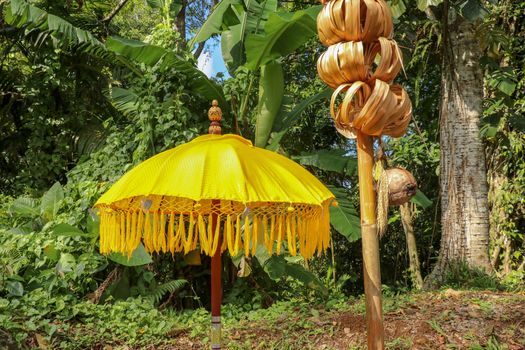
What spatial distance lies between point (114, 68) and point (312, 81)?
333cm

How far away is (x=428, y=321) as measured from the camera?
14.0 feet

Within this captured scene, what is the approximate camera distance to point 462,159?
5.96 metres

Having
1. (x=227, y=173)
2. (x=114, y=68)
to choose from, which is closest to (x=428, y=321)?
(x=227, y=173)

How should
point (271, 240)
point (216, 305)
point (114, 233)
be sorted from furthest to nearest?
point (216, 305) → point (114, 233) → point (271, 240)

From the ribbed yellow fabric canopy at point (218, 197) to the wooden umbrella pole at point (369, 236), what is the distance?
1.31 ft

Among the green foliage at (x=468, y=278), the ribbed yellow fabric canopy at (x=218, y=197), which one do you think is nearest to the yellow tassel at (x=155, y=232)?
the ribbed yellow fabric canopy at (x=218, y=197)

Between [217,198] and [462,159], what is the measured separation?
4.11 metres

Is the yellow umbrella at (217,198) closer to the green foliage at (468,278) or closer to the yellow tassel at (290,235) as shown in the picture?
the yellow tassel at (290,235)

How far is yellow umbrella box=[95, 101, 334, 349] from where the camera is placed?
106 inches

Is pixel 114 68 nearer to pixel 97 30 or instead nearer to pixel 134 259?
pixel 97 30

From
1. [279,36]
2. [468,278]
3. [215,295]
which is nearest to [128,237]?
[215,295]

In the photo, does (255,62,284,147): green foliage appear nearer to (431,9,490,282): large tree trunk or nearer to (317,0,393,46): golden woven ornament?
(431,9,490,282): large tree trunk

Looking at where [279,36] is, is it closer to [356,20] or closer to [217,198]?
[356,20]

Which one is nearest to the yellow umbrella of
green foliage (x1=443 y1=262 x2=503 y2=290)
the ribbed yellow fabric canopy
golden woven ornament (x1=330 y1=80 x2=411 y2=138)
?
the ribbed yellow fabric canopy
